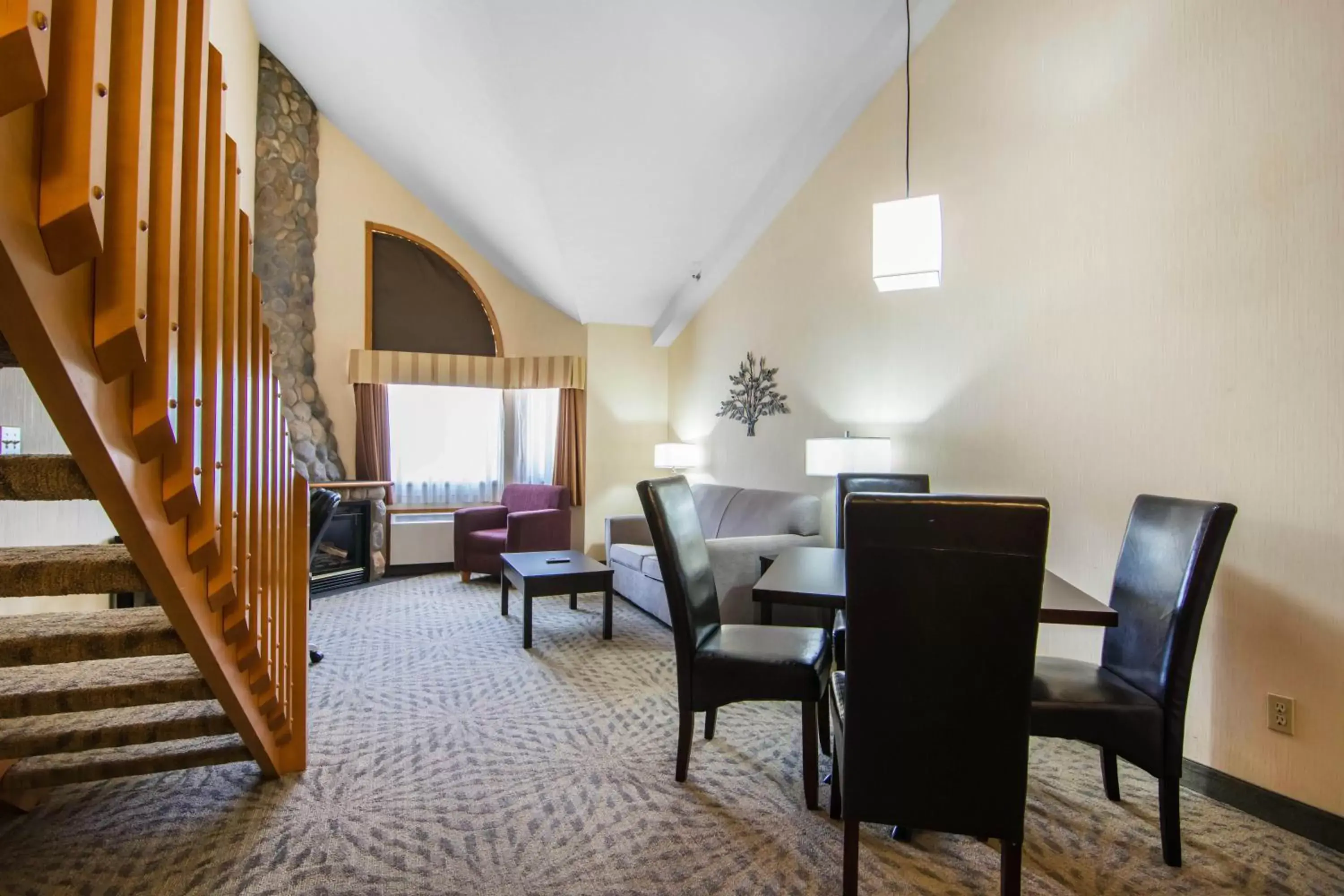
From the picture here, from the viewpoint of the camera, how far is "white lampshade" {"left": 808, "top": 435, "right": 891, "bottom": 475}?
137 inches

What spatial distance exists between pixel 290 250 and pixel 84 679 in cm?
473

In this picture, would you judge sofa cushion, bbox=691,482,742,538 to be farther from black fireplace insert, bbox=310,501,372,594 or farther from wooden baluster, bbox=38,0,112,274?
wooden baluster, bbox=38,0,112,274

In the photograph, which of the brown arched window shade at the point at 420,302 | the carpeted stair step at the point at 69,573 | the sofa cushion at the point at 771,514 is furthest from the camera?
the brown arched window shade at the point at 420,302

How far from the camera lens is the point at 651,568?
4.38m

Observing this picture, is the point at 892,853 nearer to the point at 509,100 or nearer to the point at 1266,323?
the point at 1266,323

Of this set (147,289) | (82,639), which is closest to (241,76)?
(82,639)

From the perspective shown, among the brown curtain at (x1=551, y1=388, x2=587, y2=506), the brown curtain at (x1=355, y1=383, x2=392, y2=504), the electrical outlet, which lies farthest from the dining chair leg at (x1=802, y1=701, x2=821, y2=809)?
the brown curtain at (x1=355, y1=383, x2=392, y2=504)

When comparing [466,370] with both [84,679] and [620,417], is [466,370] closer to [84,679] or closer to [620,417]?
[620,417]

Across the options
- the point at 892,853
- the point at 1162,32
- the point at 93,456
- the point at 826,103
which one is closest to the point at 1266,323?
the point at 1162,32

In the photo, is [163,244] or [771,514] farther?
[771,514]

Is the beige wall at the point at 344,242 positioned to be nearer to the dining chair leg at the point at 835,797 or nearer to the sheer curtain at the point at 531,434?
the sheer curtain at the point at 531,434

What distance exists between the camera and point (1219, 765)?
2.21 m

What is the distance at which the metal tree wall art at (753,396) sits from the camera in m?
4.84

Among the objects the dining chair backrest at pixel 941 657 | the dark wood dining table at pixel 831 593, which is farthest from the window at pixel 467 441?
the dining chair backrest at pixel 941 657
